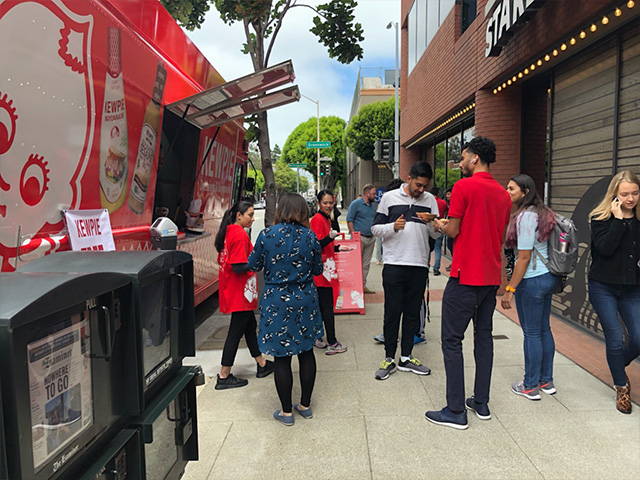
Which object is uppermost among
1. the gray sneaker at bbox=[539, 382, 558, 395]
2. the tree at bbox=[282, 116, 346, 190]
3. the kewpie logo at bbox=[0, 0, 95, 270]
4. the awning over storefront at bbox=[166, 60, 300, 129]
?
the tree at bbox=[282, 116, 346, 190]

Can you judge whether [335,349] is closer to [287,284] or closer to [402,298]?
[402,298]

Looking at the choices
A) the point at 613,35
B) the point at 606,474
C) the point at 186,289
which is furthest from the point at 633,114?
the point at 186,289

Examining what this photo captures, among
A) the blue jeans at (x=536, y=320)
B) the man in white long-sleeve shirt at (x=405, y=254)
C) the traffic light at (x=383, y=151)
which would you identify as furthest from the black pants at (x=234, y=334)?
the traffic light at (x=383, y=151)

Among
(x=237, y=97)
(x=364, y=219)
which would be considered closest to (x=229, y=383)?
(x=237, y=97)

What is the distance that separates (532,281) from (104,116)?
11.7 feet

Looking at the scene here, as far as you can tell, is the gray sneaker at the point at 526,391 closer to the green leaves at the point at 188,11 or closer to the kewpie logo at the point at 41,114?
the kewpie logo at the point at 41,114

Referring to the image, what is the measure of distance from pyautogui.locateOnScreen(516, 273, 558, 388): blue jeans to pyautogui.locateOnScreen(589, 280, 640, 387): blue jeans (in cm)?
37

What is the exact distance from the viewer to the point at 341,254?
679cm

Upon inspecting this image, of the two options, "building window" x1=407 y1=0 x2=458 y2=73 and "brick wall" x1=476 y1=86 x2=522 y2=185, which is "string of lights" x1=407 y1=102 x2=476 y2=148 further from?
"building window" x1=407 y1=0 x2=458 y2=73

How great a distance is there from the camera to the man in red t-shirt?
334cm

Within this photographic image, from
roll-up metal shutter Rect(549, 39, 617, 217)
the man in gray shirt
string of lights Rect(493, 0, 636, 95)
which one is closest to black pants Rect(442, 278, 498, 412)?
roll-up metal shutter Rect(549, 39, 617, 217)

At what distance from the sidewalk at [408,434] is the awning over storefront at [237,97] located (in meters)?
2.84

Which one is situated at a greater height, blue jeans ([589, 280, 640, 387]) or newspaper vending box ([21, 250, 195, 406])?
newspaper vending box ([21, 250, 195, 406])

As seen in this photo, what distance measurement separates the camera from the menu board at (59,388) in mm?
1344
